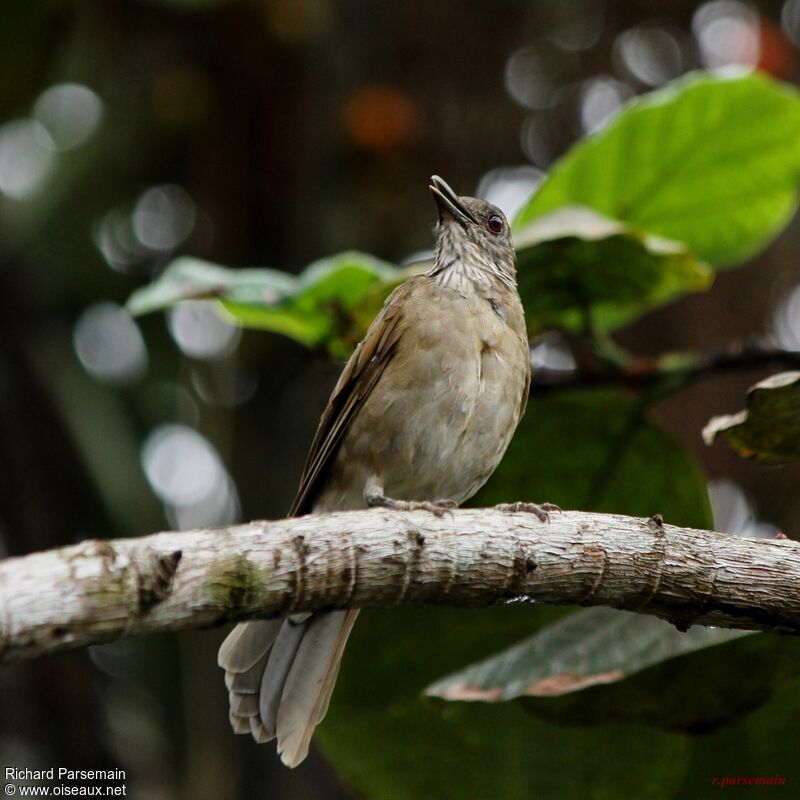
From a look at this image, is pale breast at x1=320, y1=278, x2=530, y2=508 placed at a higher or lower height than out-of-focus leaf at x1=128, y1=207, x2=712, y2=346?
lower

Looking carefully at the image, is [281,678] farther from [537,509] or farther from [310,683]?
[537,509]

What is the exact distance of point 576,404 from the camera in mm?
4207

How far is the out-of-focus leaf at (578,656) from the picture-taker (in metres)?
3.22

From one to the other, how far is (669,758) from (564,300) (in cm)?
162

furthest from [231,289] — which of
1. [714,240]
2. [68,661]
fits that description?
[68,661]

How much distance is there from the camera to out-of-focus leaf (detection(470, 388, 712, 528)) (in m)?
4.00

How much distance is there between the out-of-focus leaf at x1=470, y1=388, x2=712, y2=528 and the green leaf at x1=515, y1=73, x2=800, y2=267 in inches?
29.0

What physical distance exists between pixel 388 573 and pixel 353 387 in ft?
5.56

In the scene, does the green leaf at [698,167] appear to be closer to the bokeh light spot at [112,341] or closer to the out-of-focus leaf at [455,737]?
the out-of-focus leaf at [455,737]

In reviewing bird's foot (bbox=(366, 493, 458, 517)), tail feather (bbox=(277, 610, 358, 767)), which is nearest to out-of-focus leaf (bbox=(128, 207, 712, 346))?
bird's foot (bbox=(366, 493, 458, 517))

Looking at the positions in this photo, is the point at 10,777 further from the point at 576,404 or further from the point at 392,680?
the point at 576,404

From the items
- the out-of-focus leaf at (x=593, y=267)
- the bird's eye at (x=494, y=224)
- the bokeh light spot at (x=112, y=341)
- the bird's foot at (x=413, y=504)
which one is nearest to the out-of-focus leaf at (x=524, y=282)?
the out-of-focus leaf at (x=593, y=267)

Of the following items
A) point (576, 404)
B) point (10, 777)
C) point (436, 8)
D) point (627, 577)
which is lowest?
point (10, 777)

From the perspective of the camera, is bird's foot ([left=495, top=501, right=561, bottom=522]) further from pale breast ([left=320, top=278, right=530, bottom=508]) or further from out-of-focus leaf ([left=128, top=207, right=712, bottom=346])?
out-of-focus leaf ([left=128, top=207, right=712, bottom=346])
